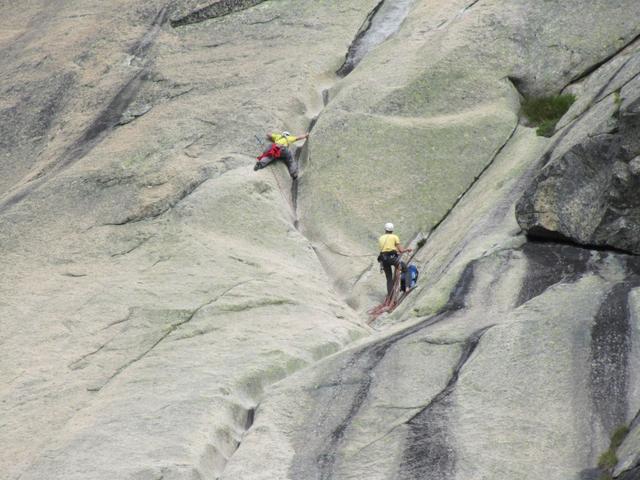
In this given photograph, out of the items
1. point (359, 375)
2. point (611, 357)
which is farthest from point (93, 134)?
point (611, 357)

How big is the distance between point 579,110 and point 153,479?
14.0 meters

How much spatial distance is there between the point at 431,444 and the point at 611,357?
3246mm

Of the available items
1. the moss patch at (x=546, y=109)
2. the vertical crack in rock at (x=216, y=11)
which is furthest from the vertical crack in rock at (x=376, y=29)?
the moss patch at (x=546, y=109)

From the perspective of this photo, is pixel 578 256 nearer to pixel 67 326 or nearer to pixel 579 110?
pixel 579 110

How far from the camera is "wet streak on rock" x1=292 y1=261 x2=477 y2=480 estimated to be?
16.5m

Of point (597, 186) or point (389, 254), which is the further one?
point (389, 254)

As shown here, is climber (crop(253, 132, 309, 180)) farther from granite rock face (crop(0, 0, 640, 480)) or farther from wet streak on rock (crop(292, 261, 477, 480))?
wet streak on rock (crop(292, 261, 477, 480))

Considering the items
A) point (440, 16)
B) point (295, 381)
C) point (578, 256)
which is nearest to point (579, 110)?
point (578, 256)

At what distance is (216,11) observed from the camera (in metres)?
35.9

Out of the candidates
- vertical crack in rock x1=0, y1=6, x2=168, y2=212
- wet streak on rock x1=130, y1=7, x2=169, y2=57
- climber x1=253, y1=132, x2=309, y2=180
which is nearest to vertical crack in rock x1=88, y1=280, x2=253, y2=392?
climber x1=253, y1=132, x2=309, y2=180

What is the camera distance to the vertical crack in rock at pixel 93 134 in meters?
28.6

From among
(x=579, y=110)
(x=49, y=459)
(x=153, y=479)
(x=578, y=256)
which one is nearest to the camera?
(x=153, y=479)

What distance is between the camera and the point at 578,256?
66.6ft

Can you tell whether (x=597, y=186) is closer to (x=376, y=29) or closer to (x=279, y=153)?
(x=279, y=153)
